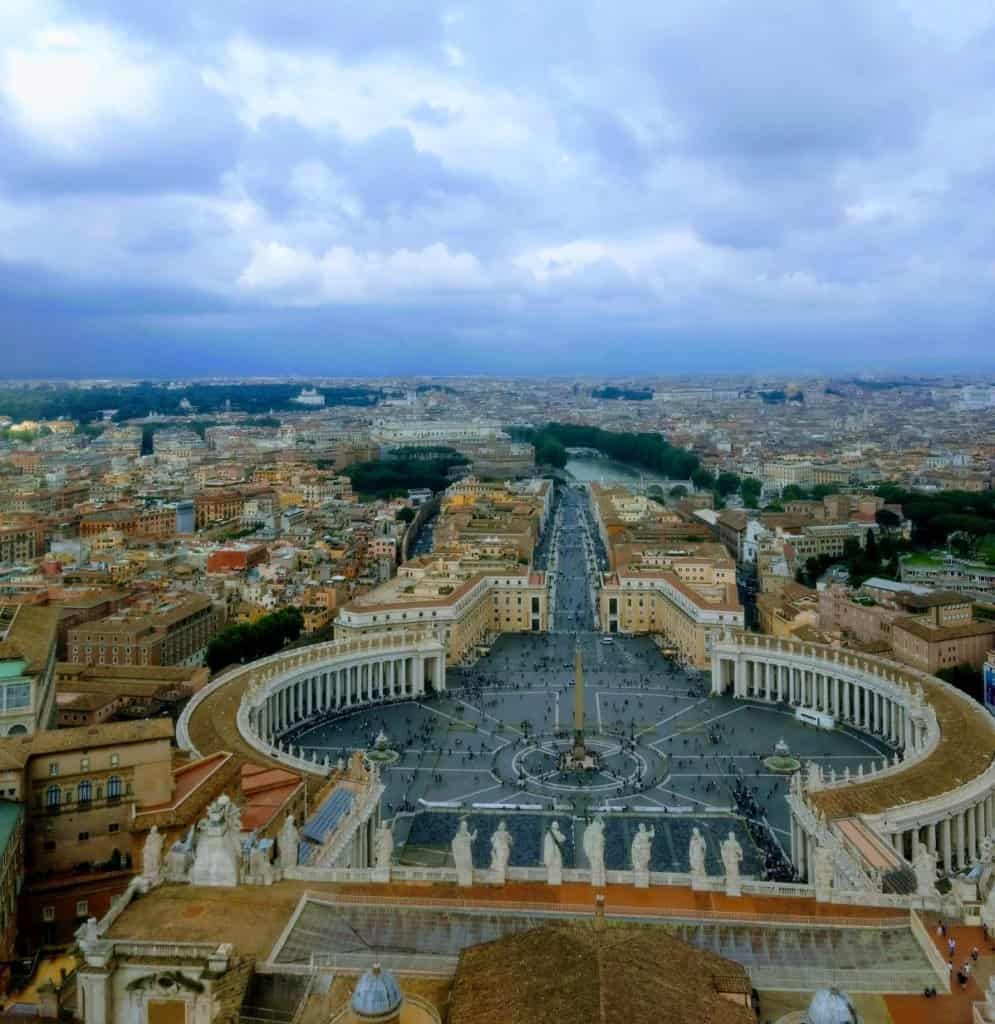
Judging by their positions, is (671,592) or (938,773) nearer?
(938,773)

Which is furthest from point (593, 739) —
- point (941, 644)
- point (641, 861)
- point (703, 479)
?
point (703, 479)

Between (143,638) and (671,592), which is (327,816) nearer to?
(143,638)

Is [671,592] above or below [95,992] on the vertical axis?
below

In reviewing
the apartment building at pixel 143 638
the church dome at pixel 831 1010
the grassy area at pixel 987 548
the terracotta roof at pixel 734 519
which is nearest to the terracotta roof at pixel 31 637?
the apartment building at pixel 143 638

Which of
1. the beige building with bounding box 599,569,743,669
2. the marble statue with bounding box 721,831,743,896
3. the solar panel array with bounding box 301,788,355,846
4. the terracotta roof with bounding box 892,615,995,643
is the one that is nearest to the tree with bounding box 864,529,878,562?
the beige building with bounding box 599,569,743,669

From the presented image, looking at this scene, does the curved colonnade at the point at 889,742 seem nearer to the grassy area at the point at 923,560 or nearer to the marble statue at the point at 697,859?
the marble statue at the point at 697,859

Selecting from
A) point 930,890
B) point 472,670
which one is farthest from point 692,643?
point 930,890

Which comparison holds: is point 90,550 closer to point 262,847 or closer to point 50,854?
point 50,854

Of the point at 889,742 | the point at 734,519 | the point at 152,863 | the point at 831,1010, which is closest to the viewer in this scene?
the point at 831,1010

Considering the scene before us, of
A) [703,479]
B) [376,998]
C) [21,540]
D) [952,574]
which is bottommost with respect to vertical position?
[703,479]
